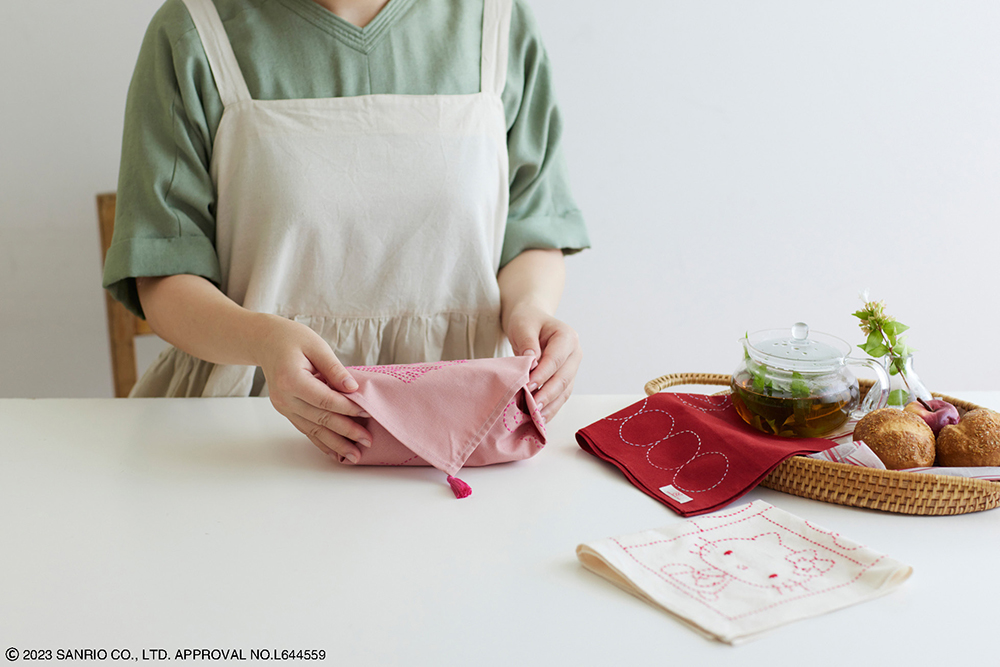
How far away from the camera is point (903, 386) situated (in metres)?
0.67

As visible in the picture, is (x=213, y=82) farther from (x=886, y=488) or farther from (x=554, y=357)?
(x=886, y=488)

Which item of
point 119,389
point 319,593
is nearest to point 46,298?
point 119,389

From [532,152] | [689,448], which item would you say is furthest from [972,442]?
[532,152]

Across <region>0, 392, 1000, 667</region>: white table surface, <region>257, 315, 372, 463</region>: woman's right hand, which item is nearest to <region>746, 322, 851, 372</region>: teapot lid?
<region>0, 392, 1000, 667</region>: white table surface

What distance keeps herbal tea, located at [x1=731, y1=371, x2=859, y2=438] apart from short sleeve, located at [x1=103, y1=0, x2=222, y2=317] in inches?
23.5

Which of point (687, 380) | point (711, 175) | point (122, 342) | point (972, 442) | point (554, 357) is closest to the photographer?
point (972, 442)

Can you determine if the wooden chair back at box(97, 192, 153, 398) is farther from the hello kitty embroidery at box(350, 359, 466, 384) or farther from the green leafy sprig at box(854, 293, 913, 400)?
the green leafy sprig at box(854, 293, 913, 400)

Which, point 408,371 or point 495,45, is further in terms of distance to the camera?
point 495,45

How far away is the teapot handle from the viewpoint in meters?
0.67

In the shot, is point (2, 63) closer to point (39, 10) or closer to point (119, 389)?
point (39, 10)

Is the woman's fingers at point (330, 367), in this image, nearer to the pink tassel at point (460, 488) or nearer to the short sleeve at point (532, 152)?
the pink tassel at point (460, 488)

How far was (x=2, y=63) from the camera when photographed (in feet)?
4.49

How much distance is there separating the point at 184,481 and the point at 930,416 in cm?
60

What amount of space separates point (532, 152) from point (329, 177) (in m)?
0.27
